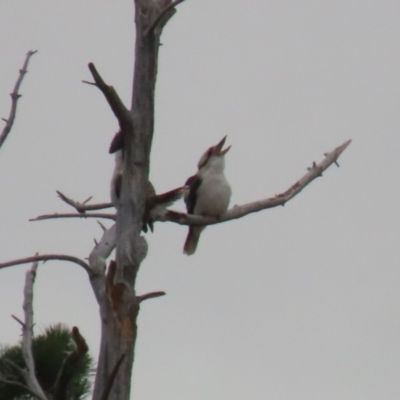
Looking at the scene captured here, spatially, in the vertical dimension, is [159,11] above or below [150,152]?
above

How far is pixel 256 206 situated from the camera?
20.4 ft

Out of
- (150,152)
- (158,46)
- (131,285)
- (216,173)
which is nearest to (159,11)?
(158,46)

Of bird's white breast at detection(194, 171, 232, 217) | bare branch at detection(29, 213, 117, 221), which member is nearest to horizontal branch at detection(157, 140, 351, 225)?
bare branch at detection(29, 213, 117, 221)

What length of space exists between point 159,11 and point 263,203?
1388mm

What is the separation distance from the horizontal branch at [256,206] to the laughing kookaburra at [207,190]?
2852mm

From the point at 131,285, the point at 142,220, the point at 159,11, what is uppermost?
the point at 159,11

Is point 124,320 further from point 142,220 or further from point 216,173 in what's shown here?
point 216,173

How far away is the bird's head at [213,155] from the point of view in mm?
10203

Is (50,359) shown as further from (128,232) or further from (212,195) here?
(212,195)

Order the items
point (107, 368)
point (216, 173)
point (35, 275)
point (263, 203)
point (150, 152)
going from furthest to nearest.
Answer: point (216, 173), point (263, 203), point (35, 275), point (150, 152), point (107, 368)

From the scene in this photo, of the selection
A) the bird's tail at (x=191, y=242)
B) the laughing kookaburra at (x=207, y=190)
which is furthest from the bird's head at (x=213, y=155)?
the bird's tail at (x=191, y=242)

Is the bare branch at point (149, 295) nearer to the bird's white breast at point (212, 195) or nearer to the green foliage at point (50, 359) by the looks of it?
the green foliage at point (50, 359)

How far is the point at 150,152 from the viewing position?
5324 mm

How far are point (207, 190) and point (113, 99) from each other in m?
4.68
